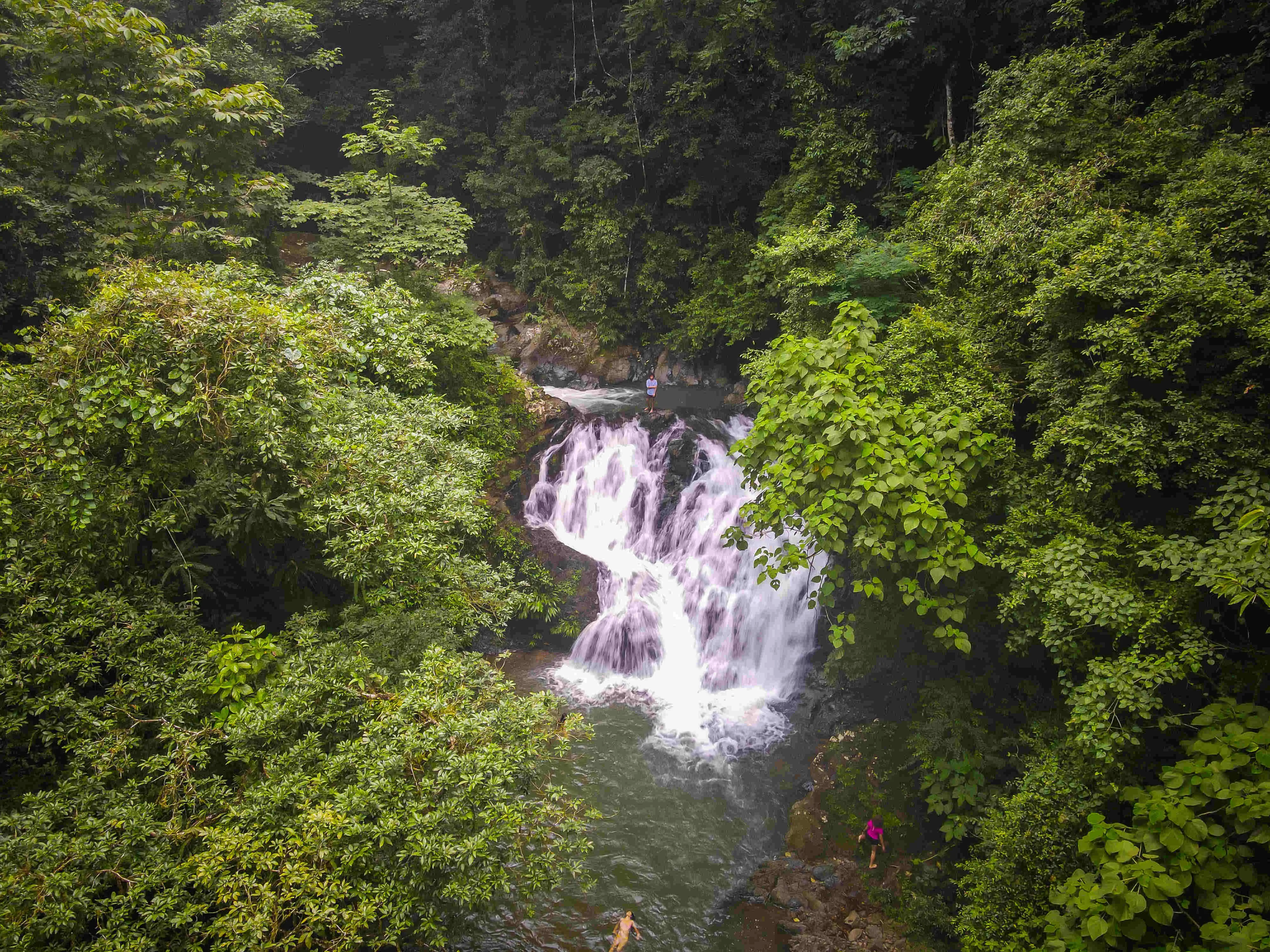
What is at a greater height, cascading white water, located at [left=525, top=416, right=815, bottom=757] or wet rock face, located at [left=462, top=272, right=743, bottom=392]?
wet rock face, located at [left=462, top=272, right=743, bottom=392]

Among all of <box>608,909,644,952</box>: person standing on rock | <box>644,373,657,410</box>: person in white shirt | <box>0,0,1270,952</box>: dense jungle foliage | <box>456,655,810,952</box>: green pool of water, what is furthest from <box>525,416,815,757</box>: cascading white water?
<box>608,909,644,952</box>: person standing on rock

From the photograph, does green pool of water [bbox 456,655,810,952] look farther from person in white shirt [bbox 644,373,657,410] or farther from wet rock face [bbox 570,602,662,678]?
person in white shirt [bbox 644,373,657,410]

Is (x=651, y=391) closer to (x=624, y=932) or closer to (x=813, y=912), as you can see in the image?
(x=813, y=912)

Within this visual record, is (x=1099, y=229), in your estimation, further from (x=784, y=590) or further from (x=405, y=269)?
(x=405, y=269)

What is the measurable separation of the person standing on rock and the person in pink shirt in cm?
271

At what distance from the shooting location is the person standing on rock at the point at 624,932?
19.5ft

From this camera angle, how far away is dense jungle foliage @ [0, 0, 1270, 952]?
3805mm

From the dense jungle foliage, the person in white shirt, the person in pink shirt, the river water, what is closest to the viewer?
the dense jungle foliage

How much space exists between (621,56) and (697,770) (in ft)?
56.3

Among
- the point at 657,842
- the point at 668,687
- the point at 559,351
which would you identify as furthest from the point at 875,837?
the point at 559,351

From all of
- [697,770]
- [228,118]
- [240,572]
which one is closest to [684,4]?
[228,118]

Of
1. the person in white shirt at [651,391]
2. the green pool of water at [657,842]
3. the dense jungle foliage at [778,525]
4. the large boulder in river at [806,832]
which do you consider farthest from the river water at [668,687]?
the person in white shirt at [651,391]

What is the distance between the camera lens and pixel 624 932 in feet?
19.8

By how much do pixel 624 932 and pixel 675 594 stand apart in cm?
570
